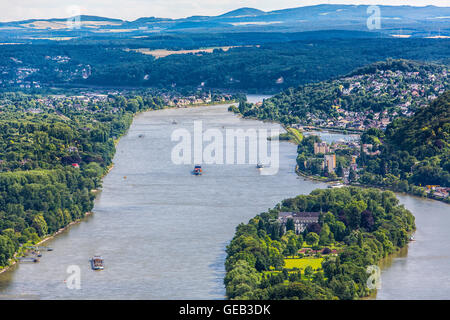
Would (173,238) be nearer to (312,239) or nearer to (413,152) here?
(312,239)

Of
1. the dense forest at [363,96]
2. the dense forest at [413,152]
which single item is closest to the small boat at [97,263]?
the dense forest at [413,152]

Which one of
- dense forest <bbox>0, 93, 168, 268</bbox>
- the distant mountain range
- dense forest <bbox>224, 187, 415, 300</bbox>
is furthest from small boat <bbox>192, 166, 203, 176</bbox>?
the distant mountain range

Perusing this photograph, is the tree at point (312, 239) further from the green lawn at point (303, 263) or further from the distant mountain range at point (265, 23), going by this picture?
the distant mountain range at point (265, 23)

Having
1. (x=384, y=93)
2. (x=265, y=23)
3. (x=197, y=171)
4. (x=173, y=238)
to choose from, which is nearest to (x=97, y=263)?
(x=173, y=238)

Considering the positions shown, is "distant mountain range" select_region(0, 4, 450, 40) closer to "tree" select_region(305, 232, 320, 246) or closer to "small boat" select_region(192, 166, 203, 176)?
"small boat" select_region(192, 166, 203, 176)
